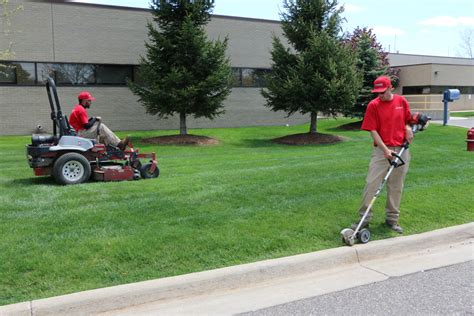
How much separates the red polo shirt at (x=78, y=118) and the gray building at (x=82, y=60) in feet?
39.3

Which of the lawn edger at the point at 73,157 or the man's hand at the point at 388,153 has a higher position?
the man's hand at the point at 388,153

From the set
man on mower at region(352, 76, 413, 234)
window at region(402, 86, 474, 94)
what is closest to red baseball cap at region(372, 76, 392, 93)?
man on mower at region(352, 76, 413, 234)

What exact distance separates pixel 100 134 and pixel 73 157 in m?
0.76

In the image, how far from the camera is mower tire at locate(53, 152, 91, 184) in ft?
28.6

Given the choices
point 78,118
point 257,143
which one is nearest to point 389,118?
point 78,118

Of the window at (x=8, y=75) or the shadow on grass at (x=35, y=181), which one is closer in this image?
the shadow on grass at (x=35, y=181)

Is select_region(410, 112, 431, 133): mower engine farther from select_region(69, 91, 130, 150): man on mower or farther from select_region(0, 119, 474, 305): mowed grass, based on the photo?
select_region(69, 91, 130, 150): man on mower

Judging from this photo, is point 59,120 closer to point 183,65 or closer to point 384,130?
point 384,130

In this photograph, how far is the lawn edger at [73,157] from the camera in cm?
879

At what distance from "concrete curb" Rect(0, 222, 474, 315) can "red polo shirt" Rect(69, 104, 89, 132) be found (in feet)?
18.3

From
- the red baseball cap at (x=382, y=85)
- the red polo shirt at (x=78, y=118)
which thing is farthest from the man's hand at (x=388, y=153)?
the red polo shirt at (x=78, y=118)

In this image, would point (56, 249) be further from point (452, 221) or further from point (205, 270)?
point (452, 221)

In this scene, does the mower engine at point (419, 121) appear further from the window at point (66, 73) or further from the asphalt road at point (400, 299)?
the window at point (66, 73)

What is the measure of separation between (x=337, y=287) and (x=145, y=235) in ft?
7.71
